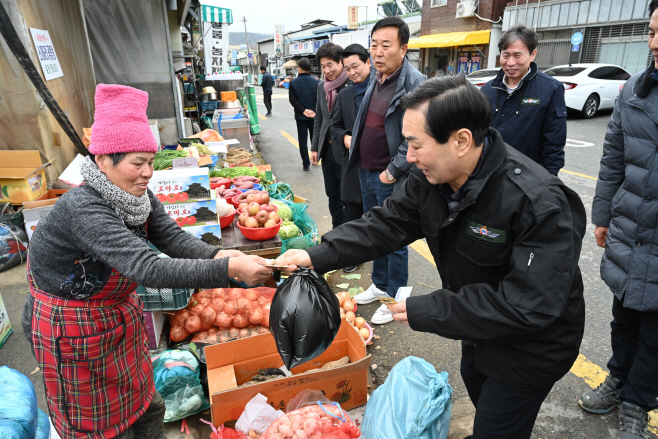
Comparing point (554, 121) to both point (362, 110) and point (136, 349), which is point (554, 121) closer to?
point (362, 110)

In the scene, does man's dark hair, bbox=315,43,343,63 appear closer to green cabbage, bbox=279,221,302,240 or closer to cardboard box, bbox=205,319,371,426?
green cabbage, bbox=279,221,302,240

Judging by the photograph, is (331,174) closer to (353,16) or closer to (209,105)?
(209,105)

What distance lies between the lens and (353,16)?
41.2 metres

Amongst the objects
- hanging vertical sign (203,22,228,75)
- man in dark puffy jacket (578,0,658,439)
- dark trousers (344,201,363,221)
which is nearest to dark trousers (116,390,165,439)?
man in dark puffy jacket (578,0,658,439)

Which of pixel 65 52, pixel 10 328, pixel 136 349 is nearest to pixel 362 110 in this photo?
pixel 136 349

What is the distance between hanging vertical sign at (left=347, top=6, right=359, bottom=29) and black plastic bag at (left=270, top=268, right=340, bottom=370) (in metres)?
43.7

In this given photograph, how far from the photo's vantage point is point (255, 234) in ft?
13.0

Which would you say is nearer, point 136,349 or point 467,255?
point 467,255

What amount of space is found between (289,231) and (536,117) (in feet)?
8.30

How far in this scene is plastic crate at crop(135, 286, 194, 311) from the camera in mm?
3066

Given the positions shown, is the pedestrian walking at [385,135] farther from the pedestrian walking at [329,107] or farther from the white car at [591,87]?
the white car at [591,87]

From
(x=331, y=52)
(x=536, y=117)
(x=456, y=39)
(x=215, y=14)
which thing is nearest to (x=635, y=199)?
(x=536, y=117)

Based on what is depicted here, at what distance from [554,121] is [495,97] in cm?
53

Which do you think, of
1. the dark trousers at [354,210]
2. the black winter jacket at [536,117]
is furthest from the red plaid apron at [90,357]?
the black winter jacket at [536,117]
